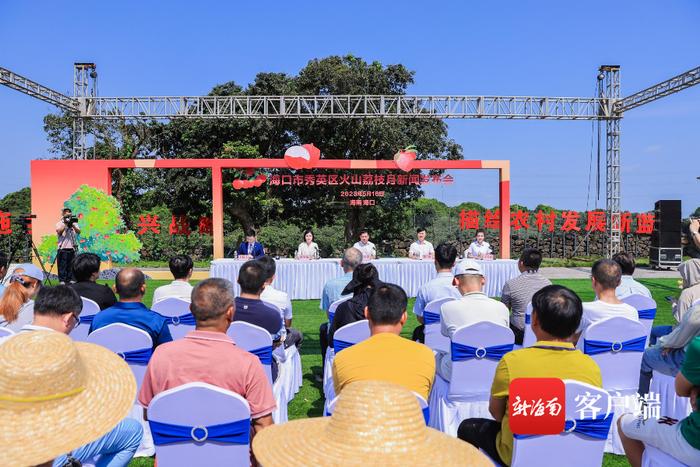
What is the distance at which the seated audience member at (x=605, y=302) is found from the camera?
312cm

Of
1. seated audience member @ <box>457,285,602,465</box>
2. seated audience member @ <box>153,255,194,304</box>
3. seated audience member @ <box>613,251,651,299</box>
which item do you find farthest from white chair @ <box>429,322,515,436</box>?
seated audience member @ <box>153,255,194,304</box>

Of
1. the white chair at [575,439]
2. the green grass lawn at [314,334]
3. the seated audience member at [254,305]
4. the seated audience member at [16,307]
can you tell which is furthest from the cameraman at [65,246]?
the white chair at [575,439]

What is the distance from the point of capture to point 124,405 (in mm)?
1408

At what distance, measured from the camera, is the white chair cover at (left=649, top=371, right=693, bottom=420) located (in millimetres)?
3137

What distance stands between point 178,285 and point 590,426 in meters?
3.24

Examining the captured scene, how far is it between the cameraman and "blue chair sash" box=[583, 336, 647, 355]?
6921 millimetres

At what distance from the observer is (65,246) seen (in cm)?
748

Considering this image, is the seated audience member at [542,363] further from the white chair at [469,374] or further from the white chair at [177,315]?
the white chair at [177,315]

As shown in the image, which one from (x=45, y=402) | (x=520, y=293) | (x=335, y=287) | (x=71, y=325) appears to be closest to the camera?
(x=45, y=402)

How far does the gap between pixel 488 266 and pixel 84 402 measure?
8.51 metres

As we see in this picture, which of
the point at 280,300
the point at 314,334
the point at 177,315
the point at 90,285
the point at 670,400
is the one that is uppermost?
the point at 90,285

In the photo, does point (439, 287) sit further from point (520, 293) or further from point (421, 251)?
point (421, 251)

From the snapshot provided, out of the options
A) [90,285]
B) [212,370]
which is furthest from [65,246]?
[212,370]

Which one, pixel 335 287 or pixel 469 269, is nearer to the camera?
pixel 469 269
